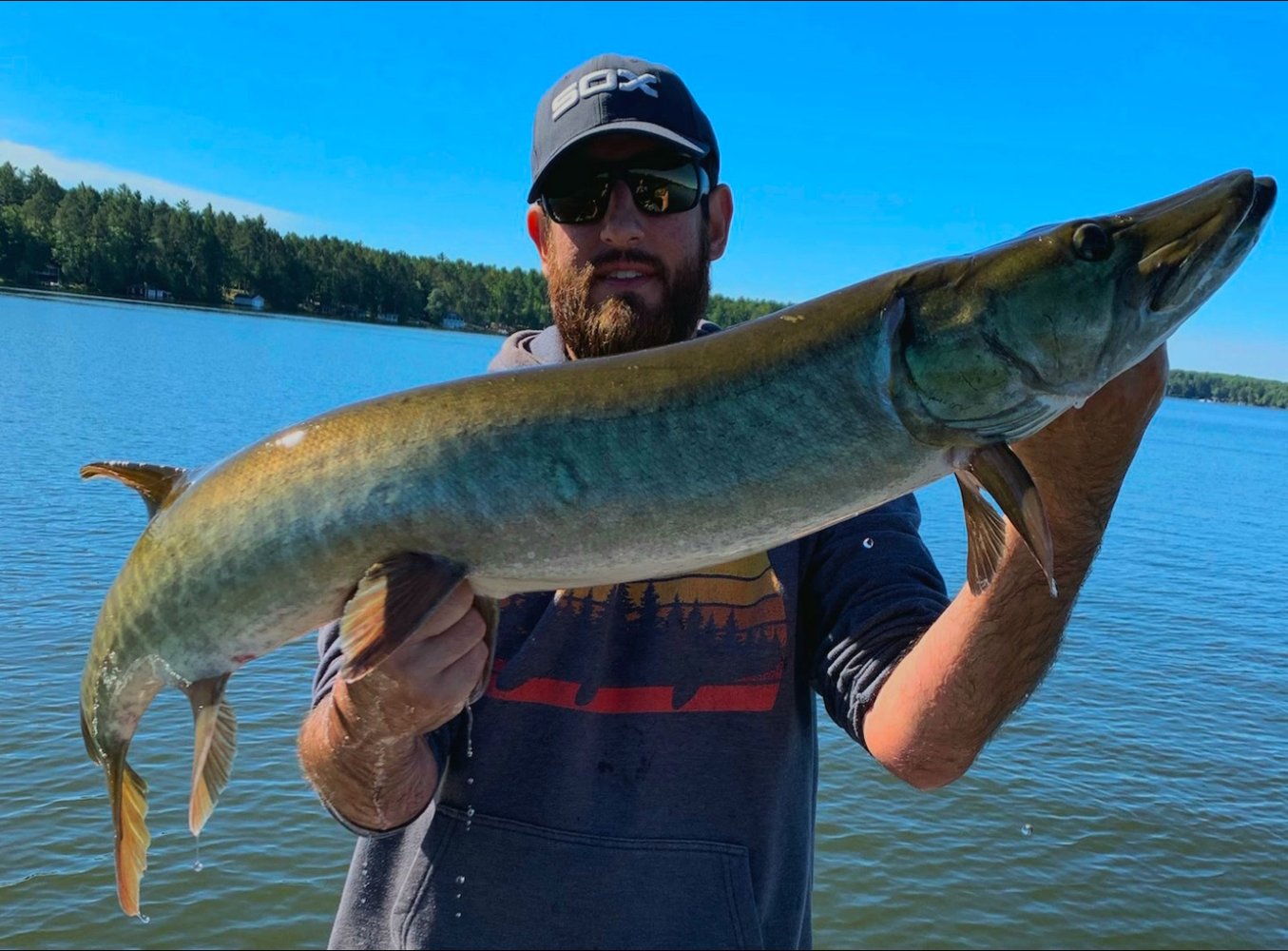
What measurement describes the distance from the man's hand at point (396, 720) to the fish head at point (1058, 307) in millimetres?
1219

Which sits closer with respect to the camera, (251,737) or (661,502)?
(661,502)

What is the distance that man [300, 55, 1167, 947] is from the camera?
2.54 meters

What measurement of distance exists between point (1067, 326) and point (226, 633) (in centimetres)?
214

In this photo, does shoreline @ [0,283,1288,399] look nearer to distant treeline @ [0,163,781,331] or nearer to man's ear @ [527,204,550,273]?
distant treeline @ [0,163,781,331]

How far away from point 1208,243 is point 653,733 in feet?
6.27

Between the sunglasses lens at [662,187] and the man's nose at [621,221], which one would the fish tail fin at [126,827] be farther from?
the sunglasses lens at [662,187]

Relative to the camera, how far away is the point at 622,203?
3.53 meters

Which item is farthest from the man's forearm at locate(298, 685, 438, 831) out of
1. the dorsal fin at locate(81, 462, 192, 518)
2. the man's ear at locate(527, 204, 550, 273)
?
the man's ear at locate(527, 204, 550, 273)

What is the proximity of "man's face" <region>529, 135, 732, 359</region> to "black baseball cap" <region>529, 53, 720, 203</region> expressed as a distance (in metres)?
0.06

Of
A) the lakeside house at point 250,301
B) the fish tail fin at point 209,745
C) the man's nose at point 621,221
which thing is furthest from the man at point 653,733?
the lakeside house at point 250,301

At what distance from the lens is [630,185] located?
11.6ft

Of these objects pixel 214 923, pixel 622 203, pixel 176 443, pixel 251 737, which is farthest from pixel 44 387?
pixel 622 203

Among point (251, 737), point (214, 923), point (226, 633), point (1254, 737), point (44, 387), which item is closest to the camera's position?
point (226, 633)

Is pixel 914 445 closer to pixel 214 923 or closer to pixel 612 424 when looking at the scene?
pixel 612 424
